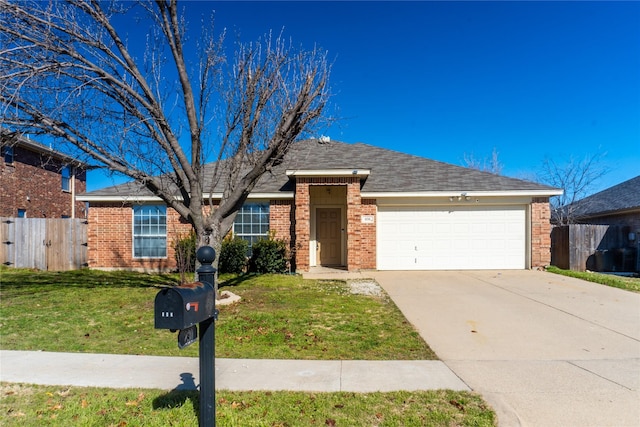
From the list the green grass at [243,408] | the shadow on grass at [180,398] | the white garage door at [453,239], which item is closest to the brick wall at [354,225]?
the white garage door at [453,239]

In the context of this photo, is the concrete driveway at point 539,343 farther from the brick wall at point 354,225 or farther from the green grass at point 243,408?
the brick wall at point 354,225

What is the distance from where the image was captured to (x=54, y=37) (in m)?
7.07

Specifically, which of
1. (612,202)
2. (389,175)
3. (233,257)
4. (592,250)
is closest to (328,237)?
(389,175)

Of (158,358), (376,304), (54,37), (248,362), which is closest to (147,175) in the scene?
(54,37)

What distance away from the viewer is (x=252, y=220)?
1364cm

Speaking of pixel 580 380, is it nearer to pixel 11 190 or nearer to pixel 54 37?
pixel 54 37

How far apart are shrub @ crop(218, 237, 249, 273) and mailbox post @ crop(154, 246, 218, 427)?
10.1 meters

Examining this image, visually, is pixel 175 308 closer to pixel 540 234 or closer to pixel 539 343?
pixel 539 343

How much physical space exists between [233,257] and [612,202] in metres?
18.0

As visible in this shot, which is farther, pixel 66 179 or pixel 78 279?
pixel 66 179

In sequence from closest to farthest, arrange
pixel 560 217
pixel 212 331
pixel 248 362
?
pixel 212 331
pixel 248 362
pixel 560 217

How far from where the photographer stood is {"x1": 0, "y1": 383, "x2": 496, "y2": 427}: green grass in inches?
130

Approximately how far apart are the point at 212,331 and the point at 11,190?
19422 millimetres

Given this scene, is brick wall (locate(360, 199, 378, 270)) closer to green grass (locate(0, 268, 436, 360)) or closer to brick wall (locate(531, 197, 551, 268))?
green grass (locate(0, 268, 436, 360))
